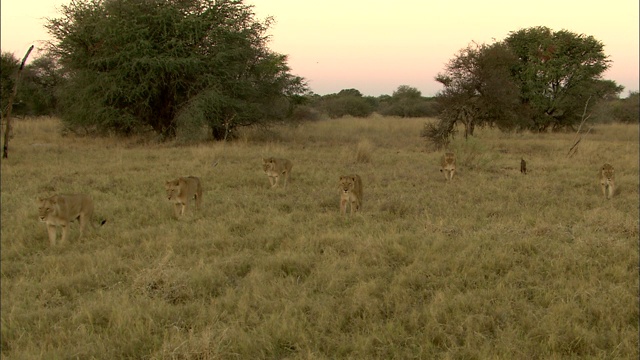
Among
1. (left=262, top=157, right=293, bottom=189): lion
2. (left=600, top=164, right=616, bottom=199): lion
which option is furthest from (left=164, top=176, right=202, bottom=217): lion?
(left=600, top=164, right=616, bottom=199): lion

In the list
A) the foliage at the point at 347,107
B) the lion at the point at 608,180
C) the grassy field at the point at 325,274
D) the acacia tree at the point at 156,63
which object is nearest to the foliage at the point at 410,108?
the foliage at the point at 347,107

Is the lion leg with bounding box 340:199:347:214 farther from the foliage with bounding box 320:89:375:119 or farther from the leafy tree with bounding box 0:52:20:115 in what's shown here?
the foliage with bounding box 320:89:375:119

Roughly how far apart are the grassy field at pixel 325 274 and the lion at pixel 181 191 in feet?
1.01

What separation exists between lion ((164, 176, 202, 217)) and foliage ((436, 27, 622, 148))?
16.9m

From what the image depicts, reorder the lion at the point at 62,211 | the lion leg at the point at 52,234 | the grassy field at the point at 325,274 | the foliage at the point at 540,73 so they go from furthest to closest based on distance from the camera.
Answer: the foliage at the point at 540,73, the lion leg at the point at 52,234, the lion at the point at 62,211, the grassy field at the point at 325,274

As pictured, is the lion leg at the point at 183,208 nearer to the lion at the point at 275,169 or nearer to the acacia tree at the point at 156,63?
the lion at the point at 275,169

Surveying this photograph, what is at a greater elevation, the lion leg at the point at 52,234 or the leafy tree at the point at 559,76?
the leafy tree at the point at 559,76

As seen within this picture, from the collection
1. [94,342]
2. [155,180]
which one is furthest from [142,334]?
[155,180]

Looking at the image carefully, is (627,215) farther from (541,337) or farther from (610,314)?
(541,337)

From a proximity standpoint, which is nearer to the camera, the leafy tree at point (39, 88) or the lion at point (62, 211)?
the lion at point (62, 211)

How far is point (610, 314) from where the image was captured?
4137mm

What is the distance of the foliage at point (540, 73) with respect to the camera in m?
23.1

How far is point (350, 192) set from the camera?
798 centimetres

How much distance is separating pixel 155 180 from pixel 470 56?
17937mm
